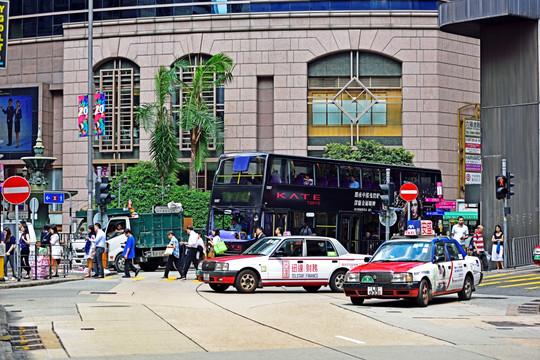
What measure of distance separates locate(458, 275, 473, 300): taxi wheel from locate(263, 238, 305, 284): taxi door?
13.8ft

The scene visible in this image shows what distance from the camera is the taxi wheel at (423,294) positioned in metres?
19.3

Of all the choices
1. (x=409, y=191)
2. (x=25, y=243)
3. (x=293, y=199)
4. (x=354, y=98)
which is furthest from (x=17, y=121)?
(x=409, y=191)

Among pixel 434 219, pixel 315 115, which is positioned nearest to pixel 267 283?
pixel 434 219

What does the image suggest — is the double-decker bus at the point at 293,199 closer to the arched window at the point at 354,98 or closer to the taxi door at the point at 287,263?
the taxi door at the point at 287,263

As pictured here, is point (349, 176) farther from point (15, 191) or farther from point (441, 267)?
point (441, 267)

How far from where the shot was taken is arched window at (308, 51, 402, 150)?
6022 centimetres

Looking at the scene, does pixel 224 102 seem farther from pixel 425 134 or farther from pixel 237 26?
pixel 425 134

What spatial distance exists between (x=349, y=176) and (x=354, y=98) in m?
26.3

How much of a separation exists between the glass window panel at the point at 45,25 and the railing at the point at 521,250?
42.5m

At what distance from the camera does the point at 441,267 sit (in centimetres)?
2033

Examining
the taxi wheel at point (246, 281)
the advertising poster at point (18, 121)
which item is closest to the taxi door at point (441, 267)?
the taxi wheel at point (246, 281)

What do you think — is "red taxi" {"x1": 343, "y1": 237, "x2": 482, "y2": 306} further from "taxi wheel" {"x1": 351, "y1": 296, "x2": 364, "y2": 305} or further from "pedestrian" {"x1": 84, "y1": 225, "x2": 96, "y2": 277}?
"pedestrian" {"x1": 84, "y1": 225, "x2": 96, "y2": 277}

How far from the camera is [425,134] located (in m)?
60.0

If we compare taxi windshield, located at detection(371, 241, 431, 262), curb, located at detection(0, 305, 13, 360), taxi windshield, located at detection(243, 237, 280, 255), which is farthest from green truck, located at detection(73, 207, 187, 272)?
curb, located at detection(0, 305, 13, 360)
